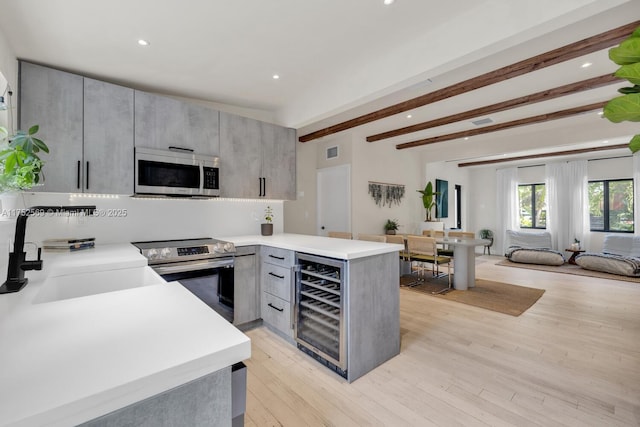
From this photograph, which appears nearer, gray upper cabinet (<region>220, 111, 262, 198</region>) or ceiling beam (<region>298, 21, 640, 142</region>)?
ceiling beam (<region>298, 21, 640, 142</region>)

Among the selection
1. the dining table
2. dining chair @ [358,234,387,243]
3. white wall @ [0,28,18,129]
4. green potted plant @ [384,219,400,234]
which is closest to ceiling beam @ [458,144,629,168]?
green potted plant @ [384,219,400,234]

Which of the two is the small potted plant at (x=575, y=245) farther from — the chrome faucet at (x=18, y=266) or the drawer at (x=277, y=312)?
the chrome faucet at (x=18, y=266)

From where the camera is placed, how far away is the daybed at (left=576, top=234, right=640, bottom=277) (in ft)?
17.1

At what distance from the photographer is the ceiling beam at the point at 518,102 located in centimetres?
318

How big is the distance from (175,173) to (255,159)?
36.4 inches

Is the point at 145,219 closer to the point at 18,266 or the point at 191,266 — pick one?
the point at 191,266

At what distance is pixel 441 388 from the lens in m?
1.99

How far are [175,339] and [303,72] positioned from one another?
278cm

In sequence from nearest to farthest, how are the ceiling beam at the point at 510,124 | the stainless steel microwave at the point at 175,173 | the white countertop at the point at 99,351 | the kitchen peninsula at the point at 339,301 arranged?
the white countertop at the point at 99,351, the kitchen peninsula at the point at 339,301, the stainless steel microwave at the point at 175,173, the ceiling beam at the point at 510,124

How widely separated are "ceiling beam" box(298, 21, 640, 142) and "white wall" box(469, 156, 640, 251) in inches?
233

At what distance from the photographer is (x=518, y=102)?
3.74m

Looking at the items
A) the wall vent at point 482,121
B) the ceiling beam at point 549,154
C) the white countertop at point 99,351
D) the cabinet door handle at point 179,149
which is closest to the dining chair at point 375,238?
the cabinet door handle at point 179,149

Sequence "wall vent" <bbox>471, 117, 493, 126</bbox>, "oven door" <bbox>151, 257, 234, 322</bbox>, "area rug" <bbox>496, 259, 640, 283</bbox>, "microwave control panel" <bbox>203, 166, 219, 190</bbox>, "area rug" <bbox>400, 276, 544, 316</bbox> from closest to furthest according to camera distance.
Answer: "oven door" <bbox>151, 257, 234, 322</bbox>
"microwave control panel" <bbox>203, 166, 219, 190</bbox>
"area rug" <bbox>400, 276, 544, 316</bbox>
"wall vent" <bbox>471, 117, 493, 126</bbox>
"area rug" <bbox>496, 259, 640, 283</bbox>

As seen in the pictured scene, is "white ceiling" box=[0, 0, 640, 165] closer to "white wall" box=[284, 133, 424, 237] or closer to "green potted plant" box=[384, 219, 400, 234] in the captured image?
"white wall" box=[284, 133, 424, 237]
